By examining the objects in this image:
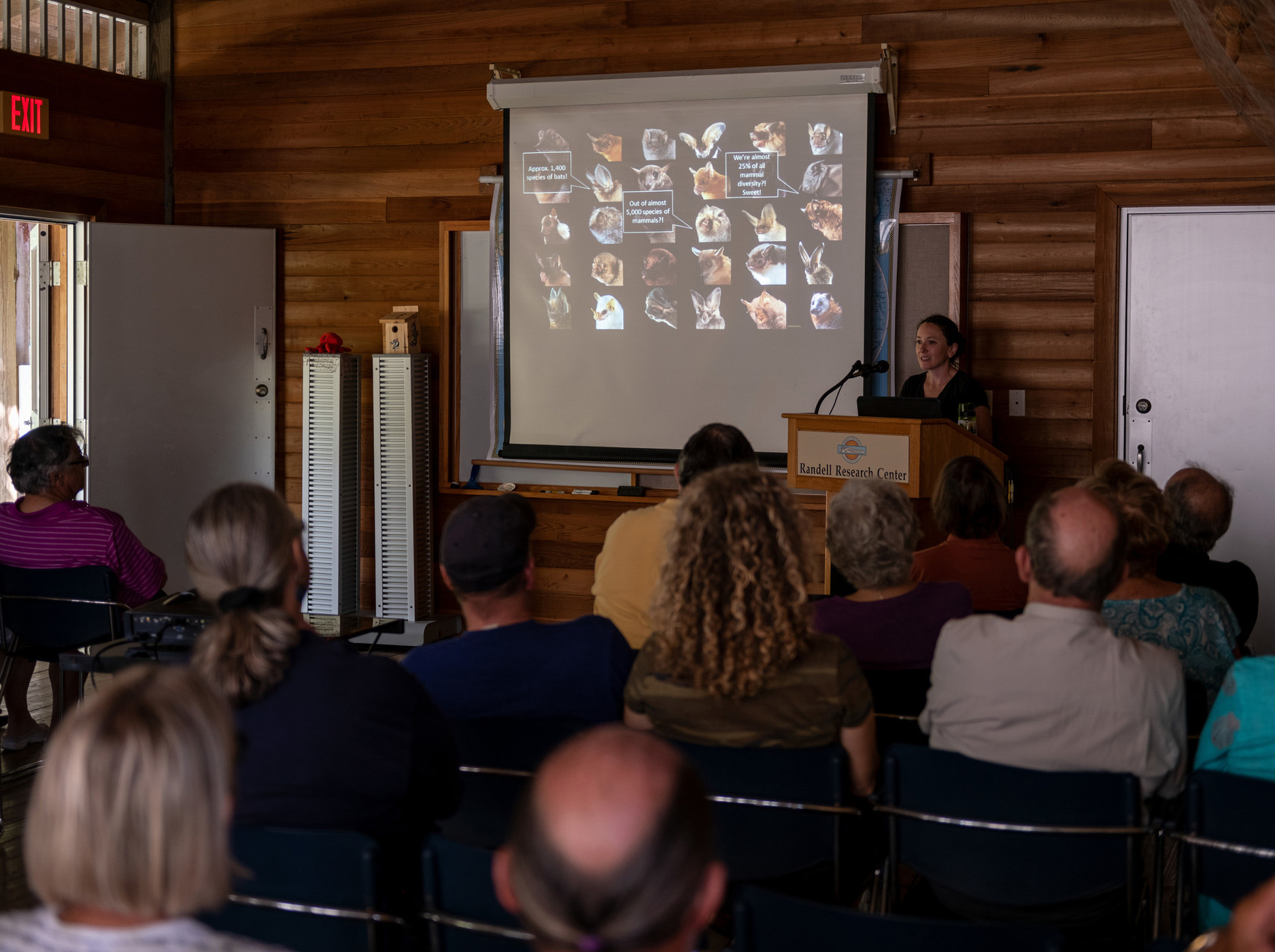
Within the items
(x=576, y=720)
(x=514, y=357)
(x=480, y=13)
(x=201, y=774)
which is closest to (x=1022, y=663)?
(x=576, y=720)

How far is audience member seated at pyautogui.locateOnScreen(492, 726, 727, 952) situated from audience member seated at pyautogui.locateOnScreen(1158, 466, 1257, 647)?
250 centimetres

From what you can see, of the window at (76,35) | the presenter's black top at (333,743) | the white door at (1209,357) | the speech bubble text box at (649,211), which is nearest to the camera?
the presenter's black top at (333,743)

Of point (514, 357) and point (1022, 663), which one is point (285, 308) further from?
point (1022, 663)

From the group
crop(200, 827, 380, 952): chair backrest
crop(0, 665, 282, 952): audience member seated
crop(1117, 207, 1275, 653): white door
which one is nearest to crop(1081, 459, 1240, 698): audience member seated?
crop(200, 827, 380, 952): chair backrest

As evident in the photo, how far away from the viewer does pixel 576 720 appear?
7.00 feet

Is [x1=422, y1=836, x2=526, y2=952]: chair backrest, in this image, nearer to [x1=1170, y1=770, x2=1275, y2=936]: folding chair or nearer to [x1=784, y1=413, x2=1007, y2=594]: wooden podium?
[x1=1170, y1=770, x2=1275, y2=936]: folding chair

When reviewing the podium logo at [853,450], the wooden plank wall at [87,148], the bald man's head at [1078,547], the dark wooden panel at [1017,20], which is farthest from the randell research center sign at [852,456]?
the wooden plank wall at [87,148]

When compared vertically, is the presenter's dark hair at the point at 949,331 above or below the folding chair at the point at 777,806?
above

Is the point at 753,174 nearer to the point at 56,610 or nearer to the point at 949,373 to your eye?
the point at 949,373

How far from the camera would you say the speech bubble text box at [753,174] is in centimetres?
552

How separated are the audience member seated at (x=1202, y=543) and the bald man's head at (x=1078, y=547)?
1057mm

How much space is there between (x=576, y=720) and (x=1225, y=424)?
403 centimetres

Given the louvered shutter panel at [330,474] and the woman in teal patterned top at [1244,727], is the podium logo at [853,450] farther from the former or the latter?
the louvered shutter panel at [330,474]

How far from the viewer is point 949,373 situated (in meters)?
5.13
